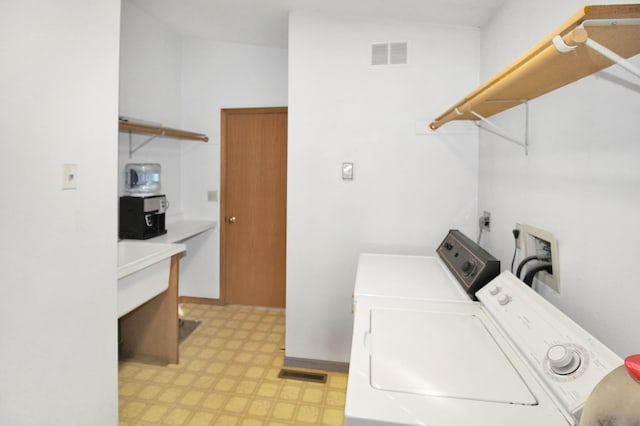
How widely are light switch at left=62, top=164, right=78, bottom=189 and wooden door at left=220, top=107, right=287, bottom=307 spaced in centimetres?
217

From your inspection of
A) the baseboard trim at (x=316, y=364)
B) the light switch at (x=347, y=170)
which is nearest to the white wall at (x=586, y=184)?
the light switch at (x=347, y=170)

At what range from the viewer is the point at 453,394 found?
2.94 feet

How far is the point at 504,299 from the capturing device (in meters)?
1.28

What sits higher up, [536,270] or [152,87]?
[152,87]

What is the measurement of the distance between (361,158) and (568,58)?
5.21 feet

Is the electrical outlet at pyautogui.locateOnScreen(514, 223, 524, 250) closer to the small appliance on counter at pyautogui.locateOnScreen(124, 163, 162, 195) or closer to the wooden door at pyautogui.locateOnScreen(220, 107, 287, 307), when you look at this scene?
the wooden door at pyautogui.locateOnScreen(220, 107, 287, 307)

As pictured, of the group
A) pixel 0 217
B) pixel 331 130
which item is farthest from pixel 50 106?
pixel 331 130

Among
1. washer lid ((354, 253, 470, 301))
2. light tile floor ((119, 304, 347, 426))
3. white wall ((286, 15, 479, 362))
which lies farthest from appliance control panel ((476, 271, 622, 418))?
light tile floor ((119, 304, 347, 426))

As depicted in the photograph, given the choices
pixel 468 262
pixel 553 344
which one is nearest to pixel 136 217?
pixel 468 262

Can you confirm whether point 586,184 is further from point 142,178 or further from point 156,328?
point 142,178

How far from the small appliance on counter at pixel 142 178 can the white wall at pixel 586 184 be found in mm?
2810

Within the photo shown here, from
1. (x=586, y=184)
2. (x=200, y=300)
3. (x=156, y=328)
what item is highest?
(x=586, y=184)

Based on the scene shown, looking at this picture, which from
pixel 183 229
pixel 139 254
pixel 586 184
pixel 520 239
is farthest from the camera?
pixel 183 229

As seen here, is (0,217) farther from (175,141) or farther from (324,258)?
(175,141)
